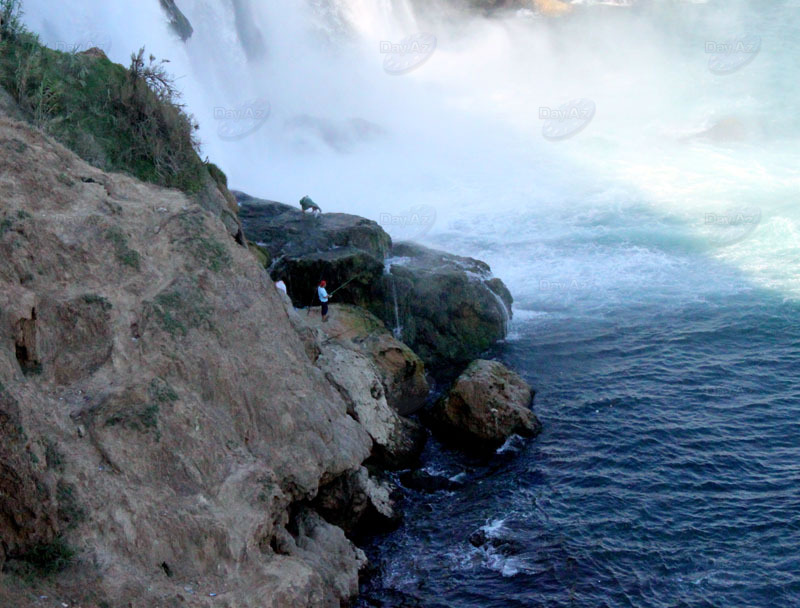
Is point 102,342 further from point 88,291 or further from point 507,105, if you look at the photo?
point 507,105

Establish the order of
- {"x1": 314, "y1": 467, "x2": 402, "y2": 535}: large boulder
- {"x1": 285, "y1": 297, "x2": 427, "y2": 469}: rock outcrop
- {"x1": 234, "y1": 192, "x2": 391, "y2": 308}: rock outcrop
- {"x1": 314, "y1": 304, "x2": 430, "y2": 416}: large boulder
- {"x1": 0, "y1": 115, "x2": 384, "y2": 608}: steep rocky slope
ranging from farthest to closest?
{"x1": 234, "y1": 192, "x2": 391, "y2": 308}: rock outcrop
{"x1": 314, "y1": 304, "x2": 430, "y2": 416}: large boulder
{"x1": 285, "y1": 297, "x2": 427, "y2": 469}: rock outcrop
{"x1": 314, "y1": 467, "x2": 402, "y2": 535}: large boulder
{"x1": 0, "y1": 115, "x2": 384, "y2": 608}: steep rocky slope

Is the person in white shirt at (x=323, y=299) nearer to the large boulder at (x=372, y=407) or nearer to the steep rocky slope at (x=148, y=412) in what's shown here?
the large boulder at (x=372, y=407)

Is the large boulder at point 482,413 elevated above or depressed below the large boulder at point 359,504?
above

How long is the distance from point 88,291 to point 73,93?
22.8 feet

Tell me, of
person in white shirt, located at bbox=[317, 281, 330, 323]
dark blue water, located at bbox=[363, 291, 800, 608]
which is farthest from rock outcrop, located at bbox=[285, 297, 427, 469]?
dark blue water, located at bbox=[363, 291, 800, 608]

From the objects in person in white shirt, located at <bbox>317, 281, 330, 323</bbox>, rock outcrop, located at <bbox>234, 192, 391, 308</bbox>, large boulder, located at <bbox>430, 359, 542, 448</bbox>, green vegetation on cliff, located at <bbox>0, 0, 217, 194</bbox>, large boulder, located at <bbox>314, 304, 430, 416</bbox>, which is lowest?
large boulder, located at <bbox>430, 359, 542, 448</bbox>

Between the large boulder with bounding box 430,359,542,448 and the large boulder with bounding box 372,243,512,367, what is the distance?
269 cm

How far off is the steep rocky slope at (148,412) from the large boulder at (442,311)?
6.13 meters

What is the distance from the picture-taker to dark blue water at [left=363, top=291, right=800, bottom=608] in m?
9.84

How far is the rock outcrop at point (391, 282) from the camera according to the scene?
53.2 feet

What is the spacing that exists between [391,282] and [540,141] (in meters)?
20.2

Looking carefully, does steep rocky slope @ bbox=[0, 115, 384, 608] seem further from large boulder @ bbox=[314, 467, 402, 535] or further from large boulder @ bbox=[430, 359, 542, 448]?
large boulder @ bbox=[430, 359, 542, 448]

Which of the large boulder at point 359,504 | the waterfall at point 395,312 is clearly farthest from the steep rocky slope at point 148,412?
the waterfall at point 395,312

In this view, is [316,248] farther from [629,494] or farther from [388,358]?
[629,494]
